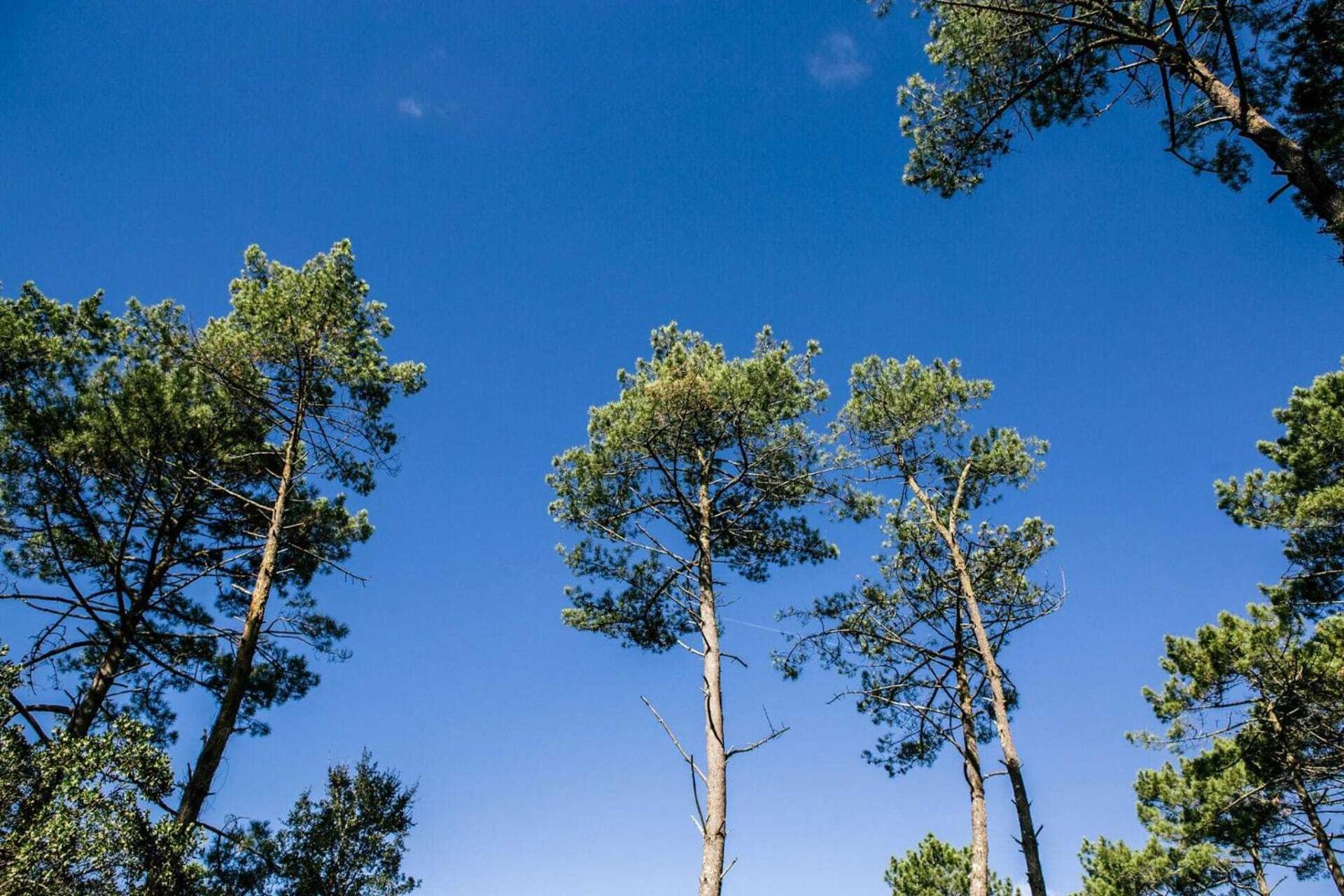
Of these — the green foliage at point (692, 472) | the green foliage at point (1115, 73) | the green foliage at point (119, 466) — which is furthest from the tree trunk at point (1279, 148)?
the green foliage at point (119, 466)

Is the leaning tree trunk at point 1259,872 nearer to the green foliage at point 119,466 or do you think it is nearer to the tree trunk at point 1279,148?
the tree trunk at point 1279,148

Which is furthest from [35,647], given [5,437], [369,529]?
[369,529]

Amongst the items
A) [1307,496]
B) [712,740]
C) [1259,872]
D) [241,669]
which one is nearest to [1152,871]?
[1259,872]

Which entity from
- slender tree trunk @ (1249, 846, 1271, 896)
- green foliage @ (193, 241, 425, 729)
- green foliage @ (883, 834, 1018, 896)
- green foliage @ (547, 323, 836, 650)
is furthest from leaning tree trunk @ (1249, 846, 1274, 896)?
green foliage @ (193, 241, 425, 729)

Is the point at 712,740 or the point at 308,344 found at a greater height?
the point at 308,344

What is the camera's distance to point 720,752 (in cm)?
805

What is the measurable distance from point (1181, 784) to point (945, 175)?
16100mm

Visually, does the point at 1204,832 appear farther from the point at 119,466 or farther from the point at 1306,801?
the point at 119,466

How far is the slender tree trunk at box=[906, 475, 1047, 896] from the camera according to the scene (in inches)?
348

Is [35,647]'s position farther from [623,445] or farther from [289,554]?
[623,445]

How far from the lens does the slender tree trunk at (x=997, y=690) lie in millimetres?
8828

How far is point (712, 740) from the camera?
8180mm

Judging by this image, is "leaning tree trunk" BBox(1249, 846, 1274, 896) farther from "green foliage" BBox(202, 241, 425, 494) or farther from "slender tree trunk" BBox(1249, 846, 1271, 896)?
"green foliage" BBox(202, 241, 425, 494)

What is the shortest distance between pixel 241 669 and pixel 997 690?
10.3 meters
